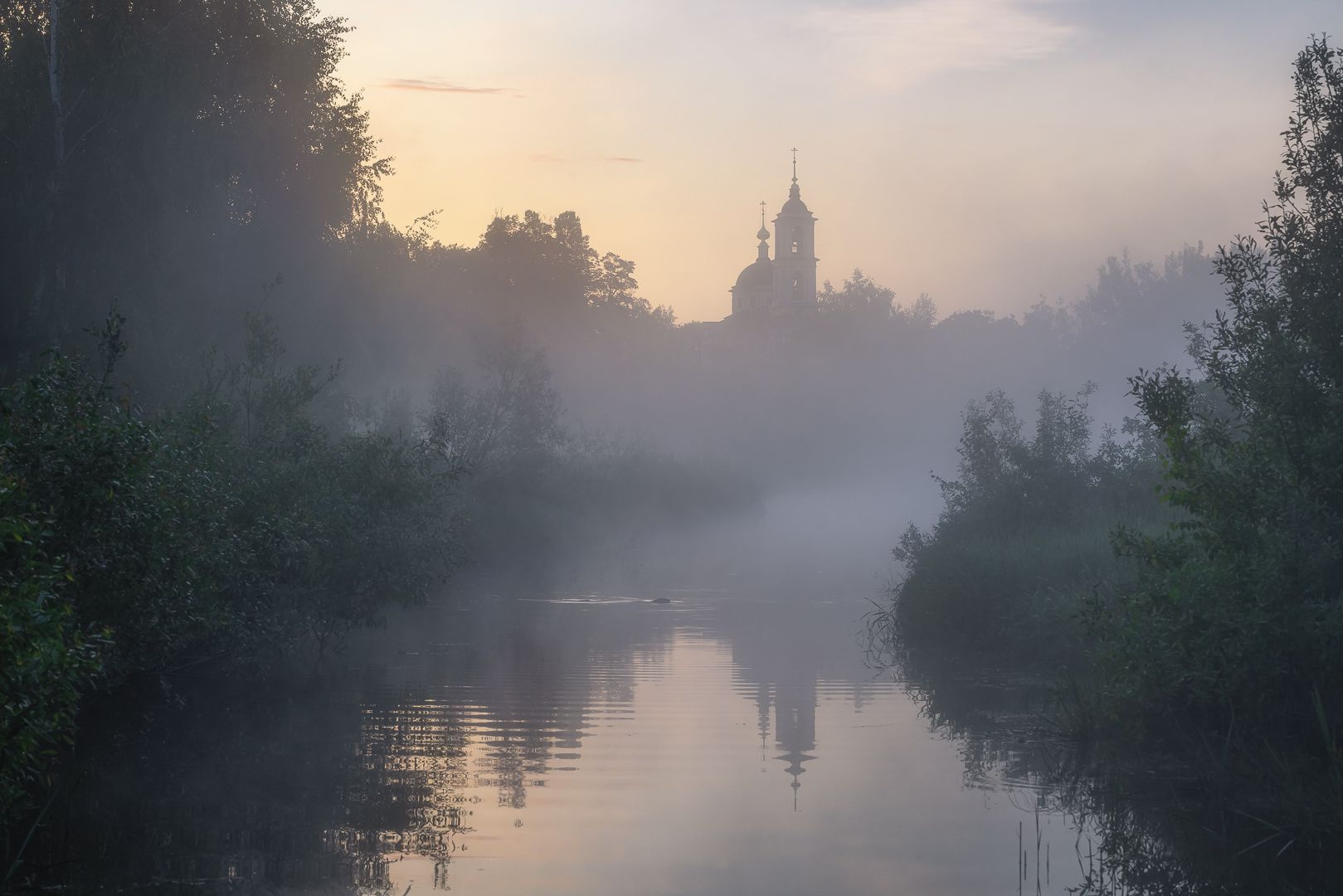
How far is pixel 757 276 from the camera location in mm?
145375

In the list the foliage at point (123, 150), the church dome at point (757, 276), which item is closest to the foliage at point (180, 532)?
the foliage at point (123, 150)

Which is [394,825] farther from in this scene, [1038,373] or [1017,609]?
[1038,373]

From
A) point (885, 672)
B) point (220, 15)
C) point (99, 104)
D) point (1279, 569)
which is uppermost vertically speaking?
point (220, 15)

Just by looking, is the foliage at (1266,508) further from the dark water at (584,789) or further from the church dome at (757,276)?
the church dome at (757,276)

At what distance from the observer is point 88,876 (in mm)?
11203

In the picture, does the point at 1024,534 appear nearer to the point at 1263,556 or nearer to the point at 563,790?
the point at 1263,556

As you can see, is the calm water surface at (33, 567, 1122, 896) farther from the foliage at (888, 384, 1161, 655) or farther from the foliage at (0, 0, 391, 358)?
the foliage at (0, 0, 391, 358)

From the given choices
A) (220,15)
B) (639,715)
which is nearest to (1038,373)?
(220,15)

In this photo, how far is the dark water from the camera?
11938 mm

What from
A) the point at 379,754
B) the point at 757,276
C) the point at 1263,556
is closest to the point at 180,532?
the point at 379,754

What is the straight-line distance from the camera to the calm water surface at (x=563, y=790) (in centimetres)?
1195

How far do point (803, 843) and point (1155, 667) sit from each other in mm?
4546

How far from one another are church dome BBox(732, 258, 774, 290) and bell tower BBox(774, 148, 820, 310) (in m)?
13.8

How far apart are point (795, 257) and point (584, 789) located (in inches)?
4520
